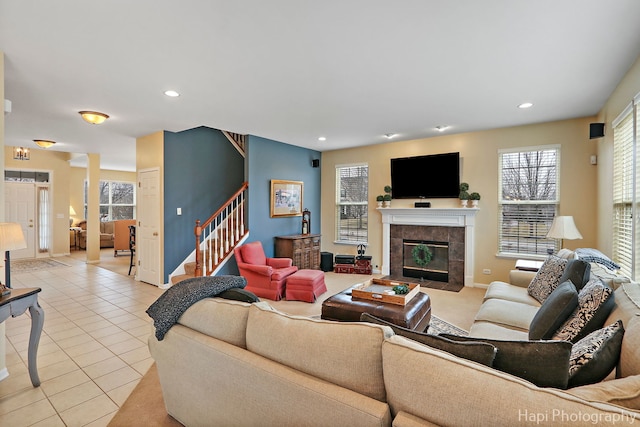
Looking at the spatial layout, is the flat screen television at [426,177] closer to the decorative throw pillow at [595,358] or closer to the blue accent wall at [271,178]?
the blue accent wall at [271,178]

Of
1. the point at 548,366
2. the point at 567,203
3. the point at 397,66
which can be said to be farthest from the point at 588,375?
the point at 567,203

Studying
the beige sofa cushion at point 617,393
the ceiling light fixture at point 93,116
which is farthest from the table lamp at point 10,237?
the beige sofa cushion at point 617,393

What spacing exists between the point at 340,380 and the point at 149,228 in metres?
5.31

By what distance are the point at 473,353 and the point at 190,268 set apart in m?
5.15

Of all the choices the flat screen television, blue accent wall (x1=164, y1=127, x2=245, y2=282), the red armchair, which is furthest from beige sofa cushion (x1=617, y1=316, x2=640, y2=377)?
blue accent wall (x1=164, y1=127, x2=245, y2=282)

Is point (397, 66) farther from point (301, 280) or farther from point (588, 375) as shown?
point (301, 280)

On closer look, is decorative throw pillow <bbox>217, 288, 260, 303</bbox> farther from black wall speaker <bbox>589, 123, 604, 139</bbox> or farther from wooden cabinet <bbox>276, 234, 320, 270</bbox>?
black wall speaker <bbox>589, 123, 604, 139</bbox>

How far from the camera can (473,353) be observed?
1.08 meters

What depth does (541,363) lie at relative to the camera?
41.8 inches

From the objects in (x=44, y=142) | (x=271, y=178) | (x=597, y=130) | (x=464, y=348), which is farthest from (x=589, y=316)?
(x=44, y=142)

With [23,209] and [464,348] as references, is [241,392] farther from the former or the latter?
[23,209]

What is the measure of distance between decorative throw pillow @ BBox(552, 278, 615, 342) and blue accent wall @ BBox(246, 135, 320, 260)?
459cm

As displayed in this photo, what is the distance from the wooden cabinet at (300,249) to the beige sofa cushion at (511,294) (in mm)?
3373

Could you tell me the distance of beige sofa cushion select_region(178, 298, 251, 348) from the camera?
60.6 inches
